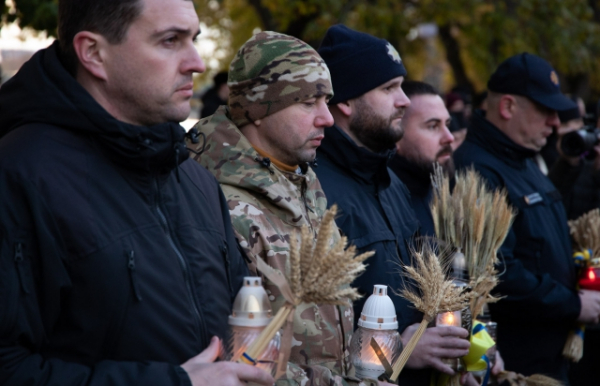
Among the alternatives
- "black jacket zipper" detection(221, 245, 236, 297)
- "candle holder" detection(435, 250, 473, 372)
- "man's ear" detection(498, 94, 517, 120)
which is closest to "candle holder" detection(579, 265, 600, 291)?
"man's ear" detection(498, 94, 517, 120)

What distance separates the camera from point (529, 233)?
4.78m

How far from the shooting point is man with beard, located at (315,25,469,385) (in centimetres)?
352

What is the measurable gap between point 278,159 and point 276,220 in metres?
0.37

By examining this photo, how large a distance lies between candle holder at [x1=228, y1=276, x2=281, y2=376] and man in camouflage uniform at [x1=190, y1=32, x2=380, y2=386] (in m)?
0.57

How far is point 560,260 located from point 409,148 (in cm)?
125

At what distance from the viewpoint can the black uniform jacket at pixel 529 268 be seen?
457cm

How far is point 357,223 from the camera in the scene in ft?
11.8

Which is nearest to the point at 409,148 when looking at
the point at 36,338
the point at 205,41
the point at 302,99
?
the point at 302,99

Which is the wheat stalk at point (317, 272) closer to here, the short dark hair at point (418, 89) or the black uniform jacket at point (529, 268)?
the black uniform jacket at point (529, 268)

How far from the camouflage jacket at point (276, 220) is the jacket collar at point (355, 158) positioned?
68cm

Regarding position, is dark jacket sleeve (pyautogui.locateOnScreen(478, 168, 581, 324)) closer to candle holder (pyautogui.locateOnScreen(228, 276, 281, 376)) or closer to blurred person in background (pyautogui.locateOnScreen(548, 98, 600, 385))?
blurred person in background (pyautogui.locateOnScreen(548, 98, 600, 385))

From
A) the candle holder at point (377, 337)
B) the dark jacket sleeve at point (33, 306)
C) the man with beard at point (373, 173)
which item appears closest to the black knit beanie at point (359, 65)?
the man with beard at point (373, 173)

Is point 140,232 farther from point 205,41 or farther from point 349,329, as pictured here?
point 205,41

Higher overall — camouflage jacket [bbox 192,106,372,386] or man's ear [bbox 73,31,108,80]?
man's ear [bbox 73,31,108,80]
